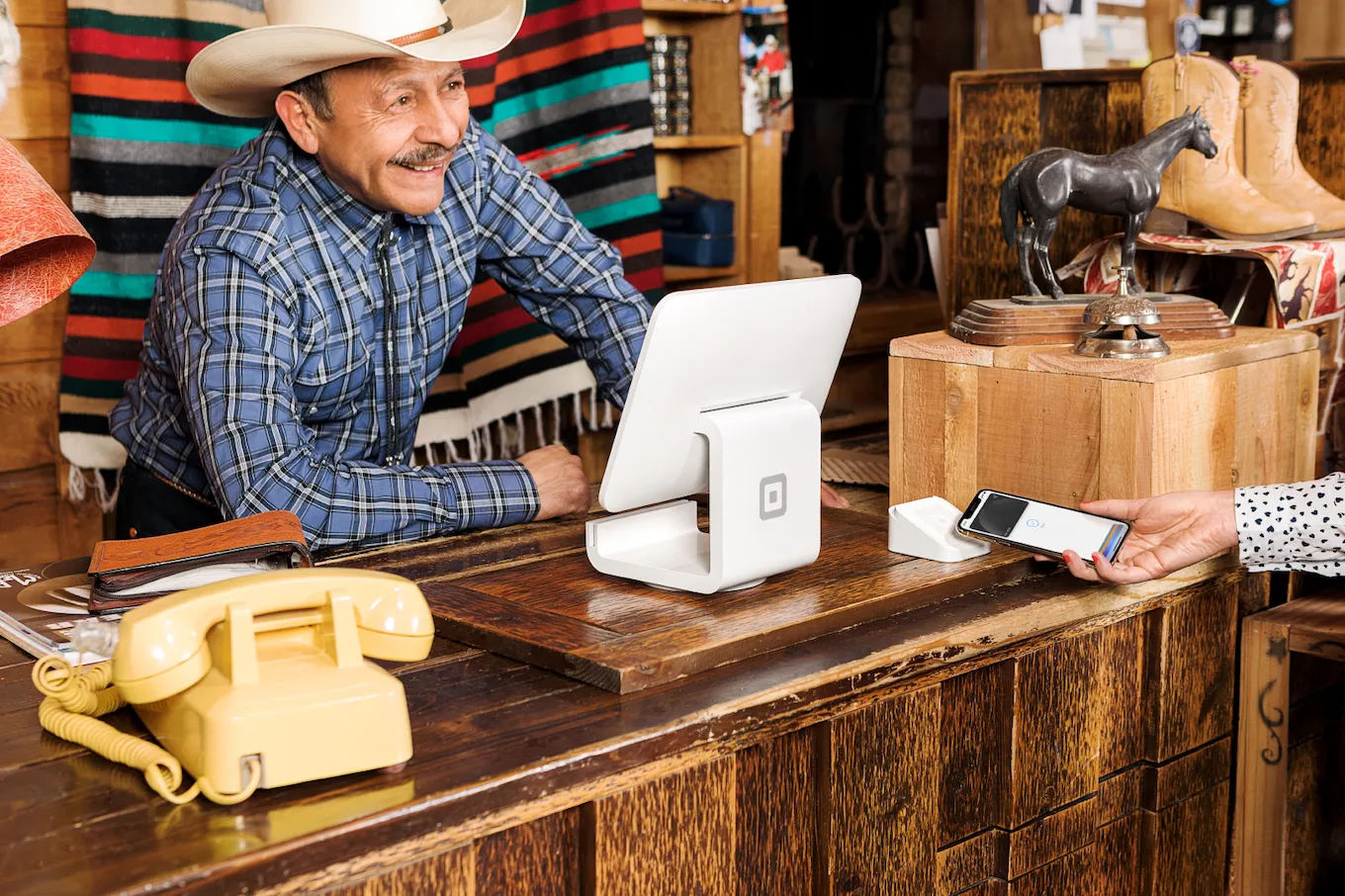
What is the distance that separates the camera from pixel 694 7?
11.1ft

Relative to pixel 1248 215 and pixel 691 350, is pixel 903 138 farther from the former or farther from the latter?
pixel 691 350

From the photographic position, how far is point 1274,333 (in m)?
1.92

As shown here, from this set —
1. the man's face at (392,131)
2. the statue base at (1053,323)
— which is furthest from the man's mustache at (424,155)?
the statue base at (1053,323)

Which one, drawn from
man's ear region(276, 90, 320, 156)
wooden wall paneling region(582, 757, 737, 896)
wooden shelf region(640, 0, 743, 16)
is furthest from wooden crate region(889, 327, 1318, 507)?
wooden shelf region(640, 0, 743, 16)

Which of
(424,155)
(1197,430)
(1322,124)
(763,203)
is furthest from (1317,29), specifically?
(424,155)

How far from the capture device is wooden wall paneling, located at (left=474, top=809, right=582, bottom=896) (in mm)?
1152

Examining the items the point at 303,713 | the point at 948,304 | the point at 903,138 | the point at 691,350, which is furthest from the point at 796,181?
the point at 303,713

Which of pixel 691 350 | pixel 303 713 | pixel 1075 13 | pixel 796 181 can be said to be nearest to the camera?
pixel 303 713

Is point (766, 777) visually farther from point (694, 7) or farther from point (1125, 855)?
point (694, 7)

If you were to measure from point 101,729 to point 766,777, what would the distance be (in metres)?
0.60

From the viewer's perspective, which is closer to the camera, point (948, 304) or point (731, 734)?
point (731, 734)

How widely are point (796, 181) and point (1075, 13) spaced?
1267 mm

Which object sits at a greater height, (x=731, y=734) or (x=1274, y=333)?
(x=1274, y=333)

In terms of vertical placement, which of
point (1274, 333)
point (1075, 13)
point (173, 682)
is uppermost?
point (1075, 13)
